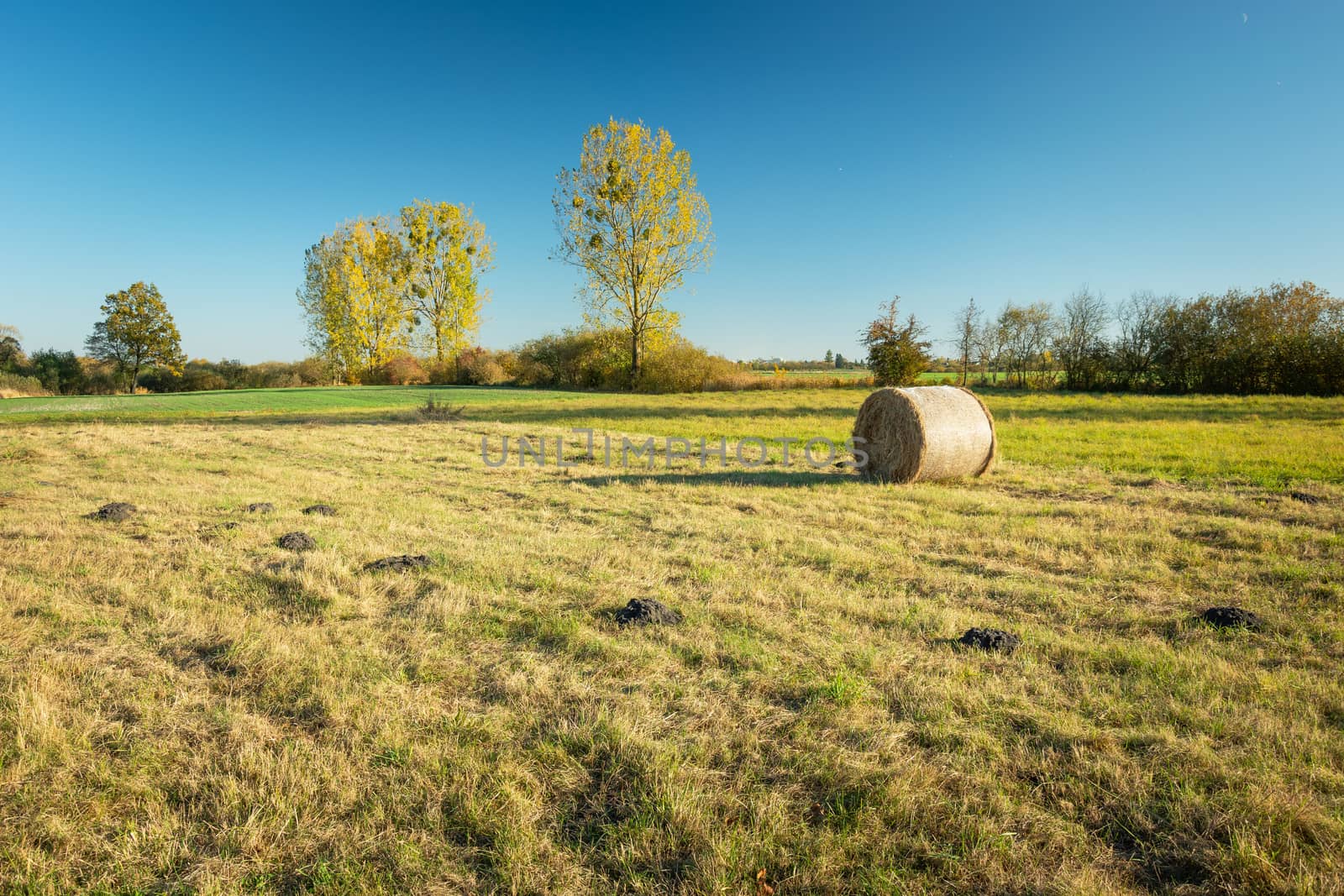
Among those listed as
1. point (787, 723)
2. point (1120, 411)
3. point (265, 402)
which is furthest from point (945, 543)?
point (265, 402)

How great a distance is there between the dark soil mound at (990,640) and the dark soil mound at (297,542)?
6.20 metres

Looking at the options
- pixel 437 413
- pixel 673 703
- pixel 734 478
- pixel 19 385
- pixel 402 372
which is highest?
pixel 402 372

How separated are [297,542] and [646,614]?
13.7 feet

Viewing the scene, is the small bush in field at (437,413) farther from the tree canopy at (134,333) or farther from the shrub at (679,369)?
the tree canopy at (134,333)

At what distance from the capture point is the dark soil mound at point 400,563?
224 inches

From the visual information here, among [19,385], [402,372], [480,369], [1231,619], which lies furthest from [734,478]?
[19,385]

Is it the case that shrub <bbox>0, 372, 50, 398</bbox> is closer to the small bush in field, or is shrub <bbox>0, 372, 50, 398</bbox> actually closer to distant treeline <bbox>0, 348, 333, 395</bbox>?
distant treeline <bbox>0, 348, 333, 395</bbox>

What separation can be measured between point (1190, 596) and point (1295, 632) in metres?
0.77

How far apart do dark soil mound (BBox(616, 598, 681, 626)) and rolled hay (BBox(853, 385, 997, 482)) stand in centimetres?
674

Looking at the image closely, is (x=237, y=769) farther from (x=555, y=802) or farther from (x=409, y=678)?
(x=555, y=802)

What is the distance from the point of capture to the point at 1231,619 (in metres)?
4.45

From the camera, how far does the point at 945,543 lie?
22.0 feet

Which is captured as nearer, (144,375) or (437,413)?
(437,413)

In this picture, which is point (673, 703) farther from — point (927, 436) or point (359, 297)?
point (359, 297)
